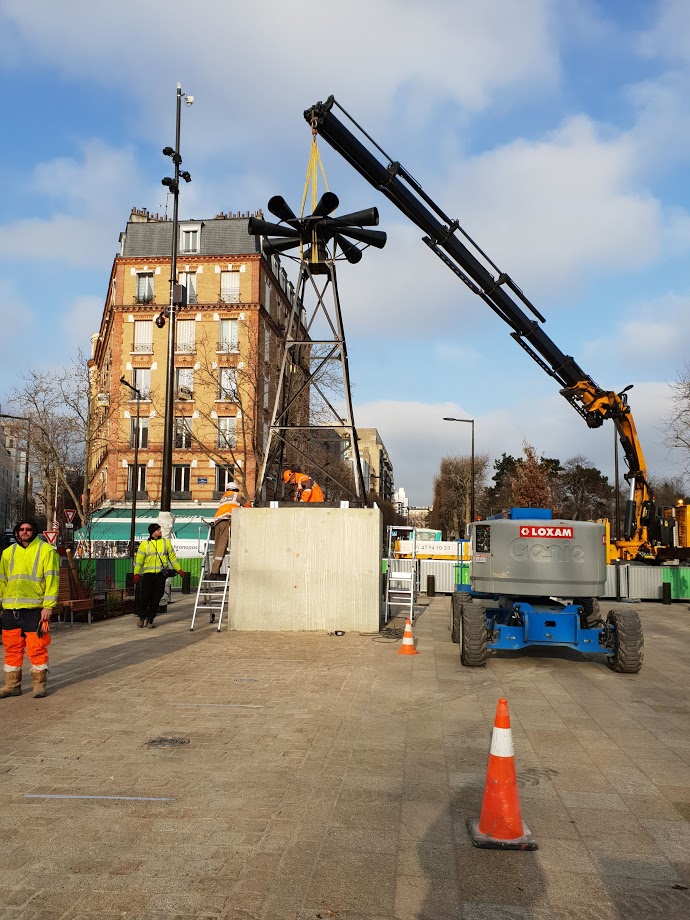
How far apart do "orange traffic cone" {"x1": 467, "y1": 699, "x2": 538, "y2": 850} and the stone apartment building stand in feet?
114

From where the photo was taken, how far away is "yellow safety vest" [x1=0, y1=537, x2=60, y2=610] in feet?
23.9

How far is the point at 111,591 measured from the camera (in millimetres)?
15453

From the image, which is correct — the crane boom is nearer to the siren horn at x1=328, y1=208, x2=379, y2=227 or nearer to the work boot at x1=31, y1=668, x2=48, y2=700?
the siren horn at x1=328, y1=208, x2=379, y2=227

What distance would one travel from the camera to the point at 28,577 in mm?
7332

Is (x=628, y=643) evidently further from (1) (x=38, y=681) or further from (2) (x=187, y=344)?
(2) (x=187, y=344)

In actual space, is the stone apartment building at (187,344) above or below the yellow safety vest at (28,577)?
above

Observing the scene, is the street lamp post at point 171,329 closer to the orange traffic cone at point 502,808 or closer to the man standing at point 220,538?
the man standing at point 220,538

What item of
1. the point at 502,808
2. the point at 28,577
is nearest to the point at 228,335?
the point at 28,577

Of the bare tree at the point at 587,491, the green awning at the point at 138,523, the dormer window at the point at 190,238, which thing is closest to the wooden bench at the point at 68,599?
the green awning at the point at 138,523

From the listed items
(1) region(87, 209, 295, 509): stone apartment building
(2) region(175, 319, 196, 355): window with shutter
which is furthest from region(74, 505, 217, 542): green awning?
(2) region(175, 319, 196, 355): window with shutter

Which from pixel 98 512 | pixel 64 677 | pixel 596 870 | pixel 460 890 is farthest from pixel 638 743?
pixel 98 512

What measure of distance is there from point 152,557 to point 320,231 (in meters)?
6.69

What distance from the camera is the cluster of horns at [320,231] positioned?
12.9m

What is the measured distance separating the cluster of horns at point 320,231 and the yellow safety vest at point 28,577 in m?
7.59
